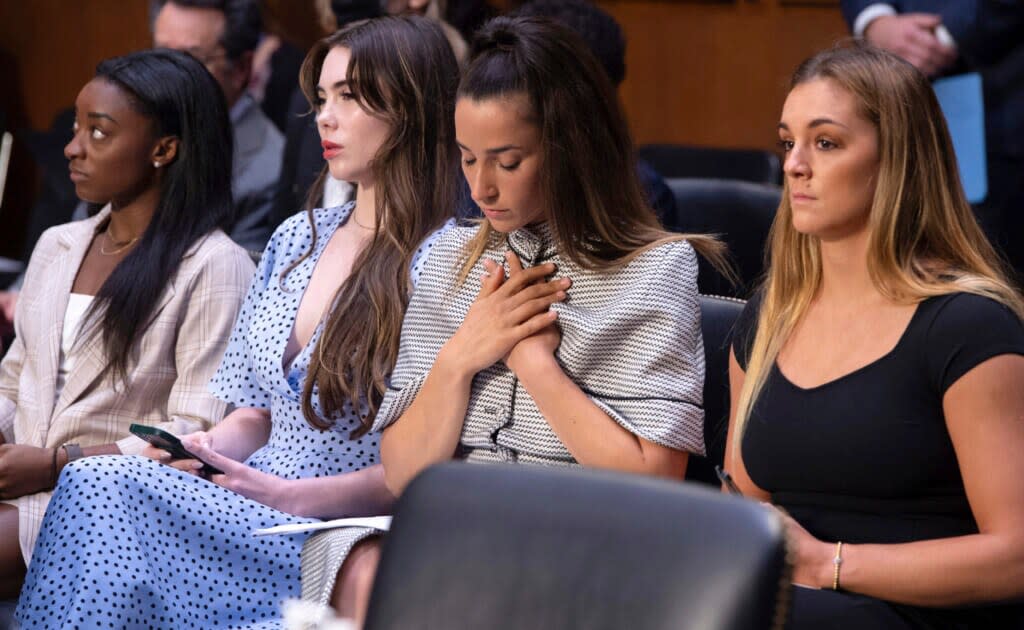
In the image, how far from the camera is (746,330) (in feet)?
6.93

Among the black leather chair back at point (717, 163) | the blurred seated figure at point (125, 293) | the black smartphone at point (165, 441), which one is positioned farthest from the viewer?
the black leather chair back at point (717, 163)

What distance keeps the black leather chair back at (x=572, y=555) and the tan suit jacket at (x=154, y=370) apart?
142 cm

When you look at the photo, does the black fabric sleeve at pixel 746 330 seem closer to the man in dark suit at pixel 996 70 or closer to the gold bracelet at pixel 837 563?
the gold bracelet at pixel 837 563

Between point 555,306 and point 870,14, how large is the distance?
5.27 ft

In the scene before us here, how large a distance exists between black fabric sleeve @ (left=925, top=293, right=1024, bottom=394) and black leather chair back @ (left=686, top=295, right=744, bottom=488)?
0.50 meters

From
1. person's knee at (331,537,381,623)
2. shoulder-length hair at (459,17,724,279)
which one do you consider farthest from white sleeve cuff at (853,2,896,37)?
person's knee at (331,537,381,623)

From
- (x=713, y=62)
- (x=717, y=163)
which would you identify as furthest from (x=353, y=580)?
(x=713, y=62)

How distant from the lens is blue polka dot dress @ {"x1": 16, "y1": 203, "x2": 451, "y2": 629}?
2.04 metres

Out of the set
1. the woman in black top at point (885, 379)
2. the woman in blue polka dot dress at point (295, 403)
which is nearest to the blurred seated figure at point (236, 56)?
the woman in blue polka dot dress at point (295, 403)

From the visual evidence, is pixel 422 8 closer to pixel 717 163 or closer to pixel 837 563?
pixel 717 163

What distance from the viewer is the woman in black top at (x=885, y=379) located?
1713 millimetres

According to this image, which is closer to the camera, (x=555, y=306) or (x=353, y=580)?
(x=353, y=580)

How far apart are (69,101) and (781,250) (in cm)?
424

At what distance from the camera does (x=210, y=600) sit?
2.15m
